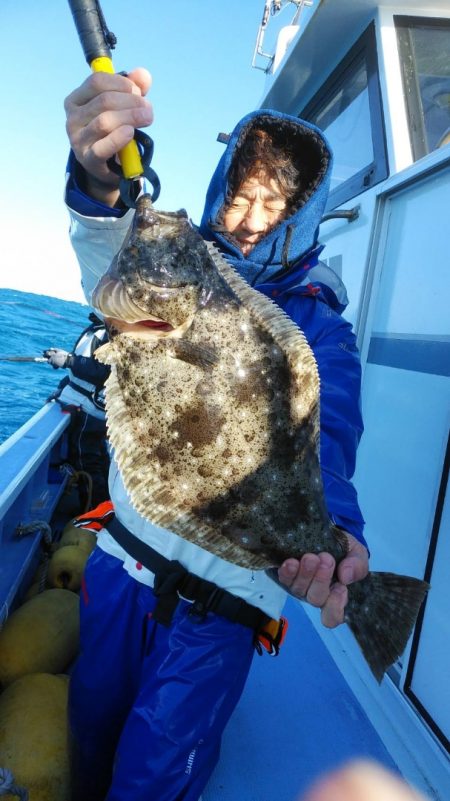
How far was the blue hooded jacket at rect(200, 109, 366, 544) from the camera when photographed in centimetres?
189

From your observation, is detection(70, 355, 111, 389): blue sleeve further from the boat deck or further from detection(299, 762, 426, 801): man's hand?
detection(299, 762, 426, 801): man's hand

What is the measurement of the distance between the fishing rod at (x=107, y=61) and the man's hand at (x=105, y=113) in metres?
0.07

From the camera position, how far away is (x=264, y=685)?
2920 mm

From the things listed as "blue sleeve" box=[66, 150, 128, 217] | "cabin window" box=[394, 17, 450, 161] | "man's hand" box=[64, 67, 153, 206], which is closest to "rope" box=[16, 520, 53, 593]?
"blue sleeve" box=[66, 150, 128, 217]

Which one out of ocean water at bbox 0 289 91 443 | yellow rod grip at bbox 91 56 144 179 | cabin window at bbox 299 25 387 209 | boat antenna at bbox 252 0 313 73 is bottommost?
ocean water at bbox 0 289 91 443

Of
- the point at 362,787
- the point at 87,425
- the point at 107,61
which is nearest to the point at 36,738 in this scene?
the point at 362,787

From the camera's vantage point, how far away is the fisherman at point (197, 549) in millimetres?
1677

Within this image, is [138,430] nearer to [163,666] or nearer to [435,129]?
[163,666]

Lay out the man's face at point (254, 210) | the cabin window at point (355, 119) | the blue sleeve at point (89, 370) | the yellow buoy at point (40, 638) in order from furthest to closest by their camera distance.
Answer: the blue sleeve at point (89, 370), the cabin window at point (355, 119), the yellow buoy at point (40, 638), the man's face at point (254, 210)

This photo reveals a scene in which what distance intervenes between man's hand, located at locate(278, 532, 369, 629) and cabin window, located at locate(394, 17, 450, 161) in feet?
11.1

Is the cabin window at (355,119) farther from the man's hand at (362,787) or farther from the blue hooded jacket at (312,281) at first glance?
the man's hand at (362,787)

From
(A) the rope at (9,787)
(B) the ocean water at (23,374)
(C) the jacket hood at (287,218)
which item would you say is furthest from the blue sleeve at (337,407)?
(B) the ocean water at (23,374)

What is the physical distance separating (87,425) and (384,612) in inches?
156

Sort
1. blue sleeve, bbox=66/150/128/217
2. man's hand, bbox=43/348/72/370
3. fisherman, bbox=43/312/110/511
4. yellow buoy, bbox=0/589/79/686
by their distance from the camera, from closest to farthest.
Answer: blue sleeve, bbox=66/150/128/217 < yellow buoy, bbox=0/589/79/686 < fisherman, bbox=43/312/110/511 < man's hand, bbox=43/348/72/370
